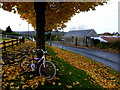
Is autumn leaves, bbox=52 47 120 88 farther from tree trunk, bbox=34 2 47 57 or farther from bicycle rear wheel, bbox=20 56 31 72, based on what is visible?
bicycle rear wheel, bbox=20 56 31 72

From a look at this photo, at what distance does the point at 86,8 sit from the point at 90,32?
2737cm

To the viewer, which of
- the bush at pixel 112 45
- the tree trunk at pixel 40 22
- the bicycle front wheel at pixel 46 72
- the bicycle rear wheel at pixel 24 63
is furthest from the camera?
the bush at pixel 112 45

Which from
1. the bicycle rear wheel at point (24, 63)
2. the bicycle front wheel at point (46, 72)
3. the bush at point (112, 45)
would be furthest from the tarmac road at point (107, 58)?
the bicycle rear wheel at point (24, 63)

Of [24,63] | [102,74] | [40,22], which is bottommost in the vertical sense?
[102,74]

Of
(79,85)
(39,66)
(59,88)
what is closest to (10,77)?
(39,66)

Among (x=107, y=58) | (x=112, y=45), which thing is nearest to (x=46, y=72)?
(x=107, y=58)

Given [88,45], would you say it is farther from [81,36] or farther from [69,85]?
[69,85]

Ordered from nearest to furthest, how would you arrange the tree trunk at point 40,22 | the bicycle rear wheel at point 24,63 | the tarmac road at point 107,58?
the tree trunk at point 40,22 < the bicycle rear wheel at point 24,63 < the tarmac road at point 107,58

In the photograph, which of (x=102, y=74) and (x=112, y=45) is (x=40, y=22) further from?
(x=112, y=45)

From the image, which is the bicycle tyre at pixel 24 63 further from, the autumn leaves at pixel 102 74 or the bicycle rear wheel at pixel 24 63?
the autumn leaves at pixel 102 74

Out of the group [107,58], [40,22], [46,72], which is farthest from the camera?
[107,58]

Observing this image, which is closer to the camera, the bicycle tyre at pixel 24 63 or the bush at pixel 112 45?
the bicycle tyre at pixel 24 63

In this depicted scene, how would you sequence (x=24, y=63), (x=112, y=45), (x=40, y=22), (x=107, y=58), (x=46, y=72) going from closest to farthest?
(x=46, y=72) < (x=40, y=22) < (x=24, y=63) < (x=107, y=58) < (x=112, y=45)

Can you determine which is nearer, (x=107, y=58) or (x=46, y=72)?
(x=46, y=72)
